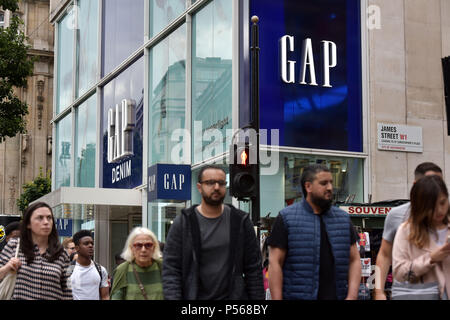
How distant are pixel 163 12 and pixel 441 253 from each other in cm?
1925

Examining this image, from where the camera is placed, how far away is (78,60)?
1287 inches

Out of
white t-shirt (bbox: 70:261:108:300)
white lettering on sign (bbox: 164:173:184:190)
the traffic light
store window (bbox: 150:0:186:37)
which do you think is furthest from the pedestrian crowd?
store window (bbox: 150:0:186:37)

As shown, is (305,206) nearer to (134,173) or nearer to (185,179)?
(185,179)

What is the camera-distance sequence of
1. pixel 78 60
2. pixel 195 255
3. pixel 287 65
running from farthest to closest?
pixel 78 60, pixel 287 65, pixel 195 255

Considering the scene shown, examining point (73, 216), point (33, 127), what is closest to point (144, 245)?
point (73, 216)

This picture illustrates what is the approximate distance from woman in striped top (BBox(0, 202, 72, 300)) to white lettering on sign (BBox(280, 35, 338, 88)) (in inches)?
475

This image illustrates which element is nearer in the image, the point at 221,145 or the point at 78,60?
the point at 221,145

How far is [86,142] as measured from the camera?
30453 millimetres

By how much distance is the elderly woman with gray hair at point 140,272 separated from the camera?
23.0 feet

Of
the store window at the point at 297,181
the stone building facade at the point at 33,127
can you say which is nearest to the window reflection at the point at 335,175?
the store window at the point at 297,181

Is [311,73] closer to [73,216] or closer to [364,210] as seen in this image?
[364,210]

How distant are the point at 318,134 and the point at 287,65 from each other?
1.70m
